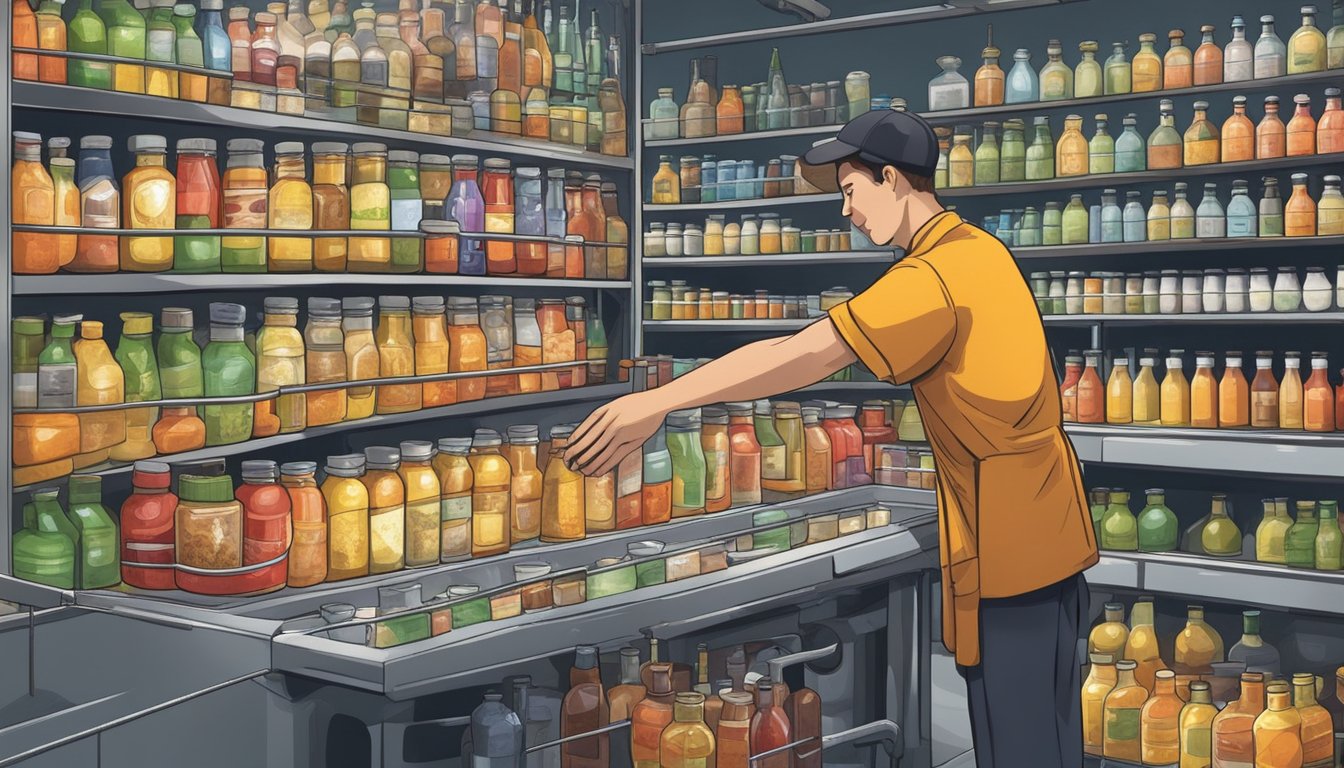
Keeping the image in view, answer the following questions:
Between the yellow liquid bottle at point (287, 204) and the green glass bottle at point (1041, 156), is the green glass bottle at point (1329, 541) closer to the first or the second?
the green glass bottle at point (1041, 156)

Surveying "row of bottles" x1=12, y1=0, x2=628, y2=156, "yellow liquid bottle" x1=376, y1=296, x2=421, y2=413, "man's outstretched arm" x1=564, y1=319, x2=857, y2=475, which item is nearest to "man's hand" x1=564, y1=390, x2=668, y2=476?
"man's outstretched arm" x1=564, y1=319, x2=857, y2=475

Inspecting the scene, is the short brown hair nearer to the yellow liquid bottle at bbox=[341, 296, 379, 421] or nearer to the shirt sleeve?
the shirt sleeve

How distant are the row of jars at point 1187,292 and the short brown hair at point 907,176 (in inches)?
78.3

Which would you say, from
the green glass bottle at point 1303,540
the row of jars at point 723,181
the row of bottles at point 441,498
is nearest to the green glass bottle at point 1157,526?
the green glass bottle at point 1303,540

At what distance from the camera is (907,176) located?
2.05 meters

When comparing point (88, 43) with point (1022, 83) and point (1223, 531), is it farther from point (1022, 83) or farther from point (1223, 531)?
point (1223, 531)

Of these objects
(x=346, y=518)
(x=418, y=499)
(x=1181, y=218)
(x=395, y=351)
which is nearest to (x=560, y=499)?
(x=418, y=499)

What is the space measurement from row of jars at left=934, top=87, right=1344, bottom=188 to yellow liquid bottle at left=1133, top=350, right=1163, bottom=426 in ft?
1.92

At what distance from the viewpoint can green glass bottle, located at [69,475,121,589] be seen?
2068 millimetres

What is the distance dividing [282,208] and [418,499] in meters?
0.71

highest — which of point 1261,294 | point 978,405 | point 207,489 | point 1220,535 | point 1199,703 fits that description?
point 1261,294

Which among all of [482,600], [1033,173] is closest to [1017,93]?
[1033,173]

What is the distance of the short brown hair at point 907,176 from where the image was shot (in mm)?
2053

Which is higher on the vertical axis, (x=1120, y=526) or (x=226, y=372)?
(x=226, y=372)
